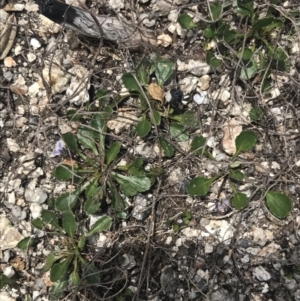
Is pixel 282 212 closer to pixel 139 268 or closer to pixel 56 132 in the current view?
pixel 139 268

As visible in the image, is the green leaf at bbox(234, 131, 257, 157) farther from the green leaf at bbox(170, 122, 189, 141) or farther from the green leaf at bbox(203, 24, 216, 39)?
the green leaf at bbox(203, 24, 216, 39)

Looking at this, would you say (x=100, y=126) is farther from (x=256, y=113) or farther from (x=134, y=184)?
(x=256, y=113)

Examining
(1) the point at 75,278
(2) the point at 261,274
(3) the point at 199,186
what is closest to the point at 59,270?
(1) the point at 75,278

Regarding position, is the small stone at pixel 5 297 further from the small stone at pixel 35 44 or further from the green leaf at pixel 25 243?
the small stone at pixel 35 44

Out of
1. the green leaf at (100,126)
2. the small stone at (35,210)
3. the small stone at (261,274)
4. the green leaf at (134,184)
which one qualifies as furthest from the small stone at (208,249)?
the small stone at (35,210)

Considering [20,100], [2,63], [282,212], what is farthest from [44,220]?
[282,212]
